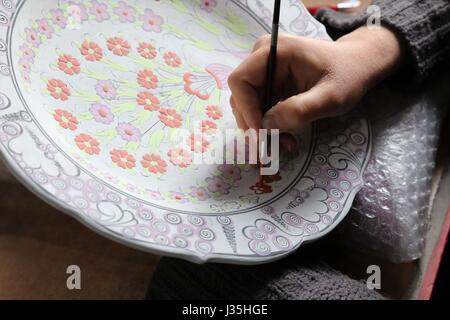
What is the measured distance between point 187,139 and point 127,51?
143 mm

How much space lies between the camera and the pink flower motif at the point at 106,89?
618 millimetres

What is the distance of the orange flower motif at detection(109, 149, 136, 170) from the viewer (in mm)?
575

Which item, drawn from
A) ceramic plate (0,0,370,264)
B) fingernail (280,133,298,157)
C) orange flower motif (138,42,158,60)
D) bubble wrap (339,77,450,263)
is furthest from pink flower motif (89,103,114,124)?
bubble wrap (339,77,450,263)

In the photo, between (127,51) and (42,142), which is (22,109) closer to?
(42,142)

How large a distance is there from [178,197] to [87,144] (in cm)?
11

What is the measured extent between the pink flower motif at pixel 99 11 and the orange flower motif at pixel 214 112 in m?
0.18

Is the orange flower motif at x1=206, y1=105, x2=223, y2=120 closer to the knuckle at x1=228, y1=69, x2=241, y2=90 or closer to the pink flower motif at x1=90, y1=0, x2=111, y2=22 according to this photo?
the knuckle at x1=228, y1=69, x2=241, y2=90

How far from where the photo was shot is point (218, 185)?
601mm

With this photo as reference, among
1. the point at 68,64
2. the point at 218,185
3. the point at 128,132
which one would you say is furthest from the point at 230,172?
the point at 68,64

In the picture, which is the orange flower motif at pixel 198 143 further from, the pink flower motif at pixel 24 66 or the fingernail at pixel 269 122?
the pink flower motif at pixel 24 66

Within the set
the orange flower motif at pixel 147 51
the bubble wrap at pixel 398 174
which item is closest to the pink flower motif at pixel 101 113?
the orange flower motif at pixel 147 51

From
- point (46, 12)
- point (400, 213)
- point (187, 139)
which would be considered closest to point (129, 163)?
point (187, 139)

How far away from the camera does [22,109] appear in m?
0.53

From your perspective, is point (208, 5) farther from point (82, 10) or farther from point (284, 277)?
point (284, 277)
